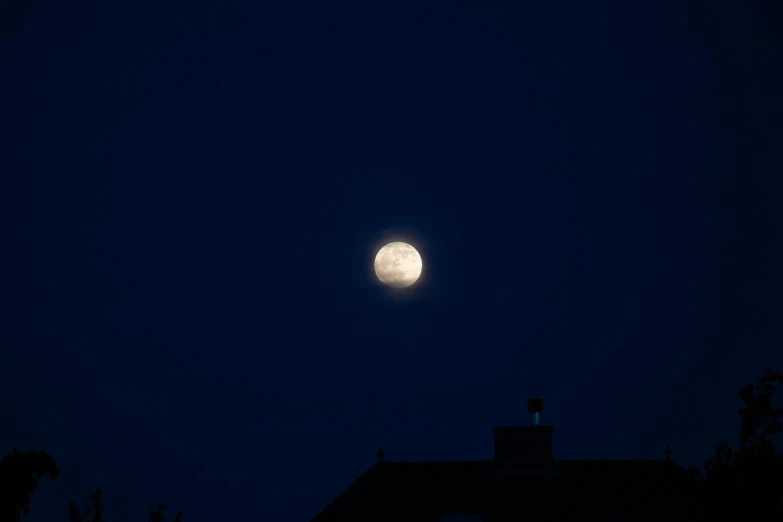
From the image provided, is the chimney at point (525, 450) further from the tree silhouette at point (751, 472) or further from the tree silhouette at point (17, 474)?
the tree silhouette at point (17, 474)

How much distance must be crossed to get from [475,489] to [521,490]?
1495mm

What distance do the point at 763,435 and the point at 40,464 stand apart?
943 inches

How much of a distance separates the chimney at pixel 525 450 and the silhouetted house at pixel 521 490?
0.03 metres

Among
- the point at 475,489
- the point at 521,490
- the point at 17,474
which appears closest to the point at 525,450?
the point at 521,490

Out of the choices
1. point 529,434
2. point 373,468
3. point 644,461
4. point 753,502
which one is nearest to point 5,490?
point 373,468

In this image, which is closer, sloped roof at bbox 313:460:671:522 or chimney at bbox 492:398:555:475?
sloped roof at bbox 313:460:671:522

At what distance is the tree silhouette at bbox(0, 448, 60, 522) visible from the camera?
22.0m

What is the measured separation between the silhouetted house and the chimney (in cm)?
3

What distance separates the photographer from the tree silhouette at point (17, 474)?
21984 mm

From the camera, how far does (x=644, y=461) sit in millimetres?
32656

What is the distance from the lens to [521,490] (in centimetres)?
3127

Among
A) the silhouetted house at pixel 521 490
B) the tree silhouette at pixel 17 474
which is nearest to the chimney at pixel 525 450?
the silhouetted house at pixel 521 490

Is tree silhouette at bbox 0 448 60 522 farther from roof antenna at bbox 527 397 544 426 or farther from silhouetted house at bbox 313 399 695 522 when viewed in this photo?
roof antenna at bbox 527 397 544 426

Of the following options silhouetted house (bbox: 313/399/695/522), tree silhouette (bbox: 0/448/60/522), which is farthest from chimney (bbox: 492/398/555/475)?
tree silhouette (bbox: 0/448/60/522)
